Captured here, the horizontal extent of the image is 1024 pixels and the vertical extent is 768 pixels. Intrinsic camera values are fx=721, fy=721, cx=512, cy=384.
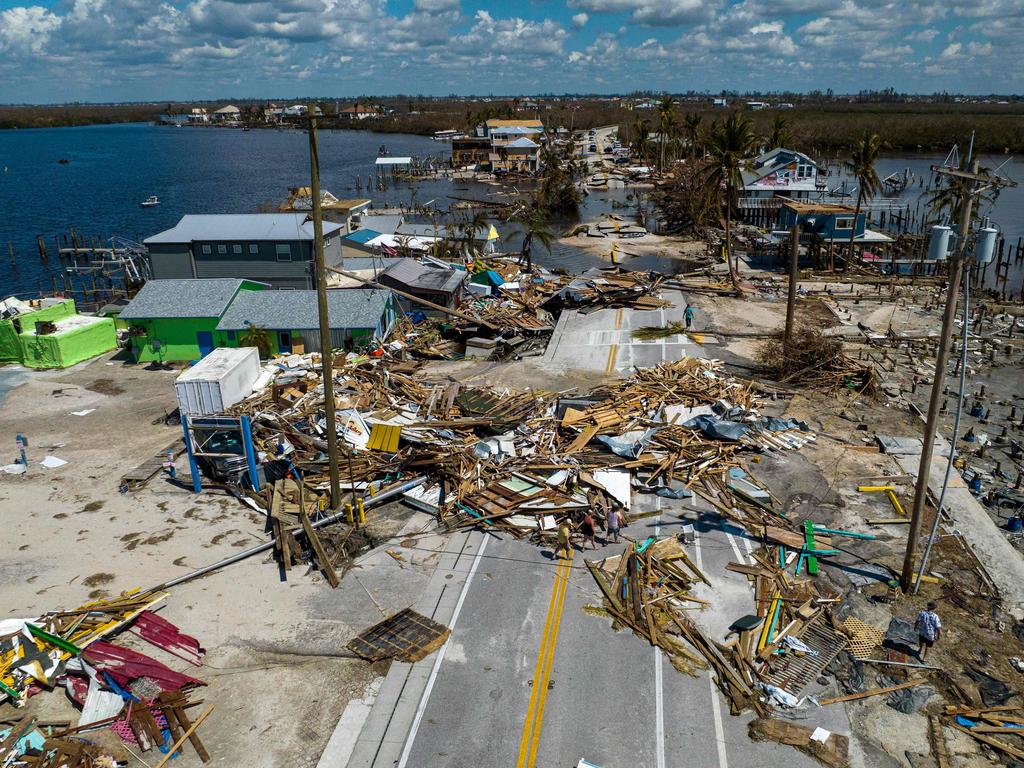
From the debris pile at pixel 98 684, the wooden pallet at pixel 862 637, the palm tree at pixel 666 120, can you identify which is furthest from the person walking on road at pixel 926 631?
the palm tree at pixel 666 120

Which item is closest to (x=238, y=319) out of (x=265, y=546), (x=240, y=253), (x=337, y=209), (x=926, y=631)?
(x=240, y=253)

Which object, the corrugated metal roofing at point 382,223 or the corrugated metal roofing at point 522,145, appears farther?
the corrugated metal roofing at point 522,145

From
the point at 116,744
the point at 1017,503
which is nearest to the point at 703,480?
the point at 1017,503

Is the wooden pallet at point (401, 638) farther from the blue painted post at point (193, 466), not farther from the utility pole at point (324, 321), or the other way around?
the blue painted post at point (193, 466)

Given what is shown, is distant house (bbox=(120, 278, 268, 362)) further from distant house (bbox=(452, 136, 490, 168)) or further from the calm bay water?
distant house (bbox=(452, 136, 490, 168))

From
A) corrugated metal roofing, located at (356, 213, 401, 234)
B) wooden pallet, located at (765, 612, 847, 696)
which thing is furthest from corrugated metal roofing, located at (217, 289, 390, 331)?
wooden pallet, located at (765, 612, 847, 696)
